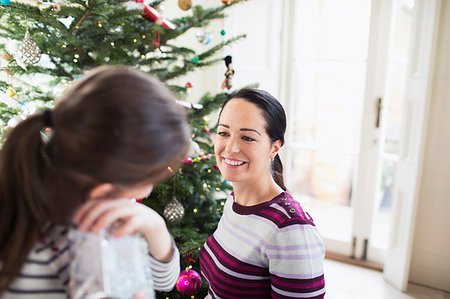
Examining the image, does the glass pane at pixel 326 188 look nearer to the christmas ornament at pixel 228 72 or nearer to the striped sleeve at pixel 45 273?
the christmas ornament at pixel 228 72

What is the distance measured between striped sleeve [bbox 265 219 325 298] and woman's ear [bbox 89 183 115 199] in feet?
1.77

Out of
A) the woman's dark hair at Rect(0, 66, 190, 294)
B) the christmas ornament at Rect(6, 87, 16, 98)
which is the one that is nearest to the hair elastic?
the woman's dark hair at Rect(0, 66, 190, 294)

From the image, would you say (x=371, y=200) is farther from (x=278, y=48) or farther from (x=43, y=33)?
(x=43, y=33)

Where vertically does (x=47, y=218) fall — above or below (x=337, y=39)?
below

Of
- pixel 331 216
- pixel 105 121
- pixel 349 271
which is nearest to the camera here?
pixel 105 121

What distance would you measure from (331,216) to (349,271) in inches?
25.0

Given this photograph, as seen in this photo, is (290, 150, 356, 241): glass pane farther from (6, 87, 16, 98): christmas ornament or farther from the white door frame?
(6, 87, 16, 98): christmas ornament

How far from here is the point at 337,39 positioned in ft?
9.05

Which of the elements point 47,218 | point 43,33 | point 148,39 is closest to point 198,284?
point 47,218

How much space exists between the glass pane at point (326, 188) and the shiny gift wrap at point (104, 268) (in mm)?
2488

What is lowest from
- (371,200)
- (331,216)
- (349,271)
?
(349,271)

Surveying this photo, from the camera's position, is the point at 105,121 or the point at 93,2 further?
the point at 93,2

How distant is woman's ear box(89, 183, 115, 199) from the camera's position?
56 centimetres

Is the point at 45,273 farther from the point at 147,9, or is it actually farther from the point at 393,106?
the point at 393,106
